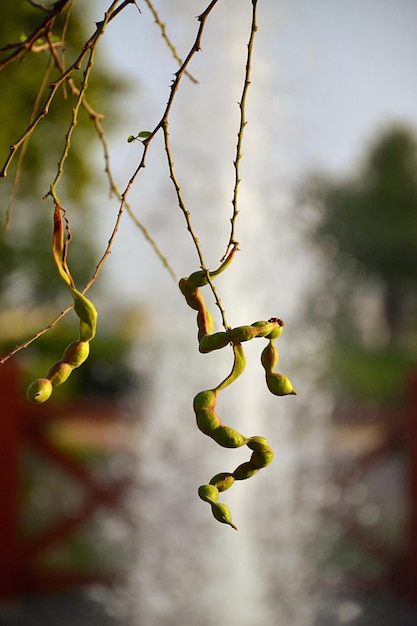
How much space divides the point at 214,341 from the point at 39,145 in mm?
4253

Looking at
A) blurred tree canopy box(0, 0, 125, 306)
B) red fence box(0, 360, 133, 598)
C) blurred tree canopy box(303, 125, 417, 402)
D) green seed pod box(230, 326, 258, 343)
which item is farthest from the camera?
blurred tree canopy box(303, 125, 417, 402)

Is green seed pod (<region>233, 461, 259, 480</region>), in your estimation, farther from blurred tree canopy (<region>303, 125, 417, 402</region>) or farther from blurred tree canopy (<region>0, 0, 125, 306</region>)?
blurred tree canopy (<region>303, 125, 417, 402</region>)

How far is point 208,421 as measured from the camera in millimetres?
374

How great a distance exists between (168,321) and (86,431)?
2.24 metres

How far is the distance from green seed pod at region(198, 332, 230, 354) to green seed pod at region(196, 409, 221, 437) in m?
0.03

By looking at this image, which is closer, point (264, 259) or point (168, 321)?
point (264, 259)

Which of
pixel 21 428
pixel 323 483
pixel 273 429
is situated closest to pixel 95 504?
pixel 21 428

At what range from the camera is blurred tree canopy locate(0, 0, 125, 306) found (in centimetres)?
234

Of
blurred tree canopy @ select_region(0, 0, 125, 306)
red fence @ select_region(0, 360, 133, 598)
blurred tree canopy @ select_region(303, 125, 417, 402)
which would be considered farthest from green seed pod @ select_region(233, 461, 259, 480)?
blurred tree canopy @ select_region(303, 125, 417, 402)

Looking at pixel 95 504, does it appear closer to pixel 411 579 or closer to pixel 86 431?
pixel 411 579

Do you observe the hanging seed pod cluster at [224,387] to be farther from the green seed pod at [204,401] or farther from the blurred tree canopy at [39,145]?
the blurred tree canopy at [39,145]

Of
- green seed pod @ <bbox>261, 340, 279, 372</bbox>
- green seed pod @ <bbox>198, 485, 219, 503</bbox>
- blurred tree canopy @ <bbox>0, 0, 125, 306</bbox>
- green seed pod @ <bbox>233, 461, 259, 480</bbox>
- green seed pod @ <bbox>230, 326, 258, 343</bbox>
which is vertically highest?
blurred tree canopy @ <bbox>0, 0, 125, 306</bbox>

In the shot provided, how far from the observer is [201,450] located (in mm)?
2756

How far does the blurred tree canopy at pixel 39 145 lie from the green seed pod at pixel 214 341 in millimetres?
207
